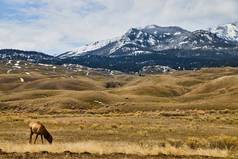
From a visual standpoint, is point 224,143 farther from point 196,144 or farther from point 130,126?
point 130,126

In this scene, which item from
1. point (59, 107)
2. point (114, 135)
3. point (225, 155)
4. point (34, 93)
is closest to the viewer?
point (225, 155)

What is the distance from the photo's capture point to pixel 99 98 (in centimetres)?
13812

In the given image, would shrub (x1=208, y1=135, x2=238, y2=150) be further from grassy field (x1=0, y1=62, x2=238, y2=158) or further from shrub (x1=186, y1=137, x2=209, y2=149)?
shrub (x1=186, y1=137, x2=209, y2=149)

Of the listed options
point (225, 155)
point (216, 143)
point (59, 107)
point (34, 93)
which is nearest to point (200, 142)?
point (216, 143)

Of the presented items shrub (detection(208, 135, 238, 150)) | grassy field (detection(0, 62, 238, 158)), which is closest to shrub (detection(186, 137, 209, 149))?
grassy field (detection(0, 62, 238, 158))

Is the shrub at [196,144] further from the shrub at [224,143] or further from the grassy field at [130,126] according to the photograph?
the shrub at [224,143]

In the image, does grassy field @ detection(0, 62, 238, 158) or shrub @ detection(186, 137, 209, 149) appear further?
shrub @ detection(186, 137, 209, 149)

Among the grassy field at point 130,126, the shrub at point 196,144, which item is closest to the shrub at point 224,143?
the grassy field at point 130,126

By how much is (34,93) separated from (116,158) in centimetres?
13373

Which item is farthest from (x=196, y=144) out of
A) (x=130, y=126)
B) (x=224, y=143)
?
(x=130, y=126)

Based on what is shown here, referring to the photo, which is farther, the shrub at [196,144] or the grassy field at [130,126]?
the shrub at [196,144]

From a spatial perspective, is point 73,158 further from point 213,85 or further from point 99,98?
point 213,85

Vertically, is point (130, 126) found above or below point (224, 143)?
below

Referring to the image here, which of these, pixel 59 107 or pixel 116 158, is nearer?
pixel 116 158
